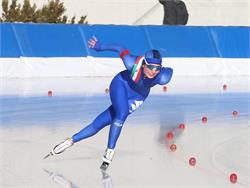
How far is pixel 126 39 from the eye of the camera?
16031 millimetres

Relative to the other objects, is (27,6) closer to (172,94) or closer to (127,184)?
(172,94)

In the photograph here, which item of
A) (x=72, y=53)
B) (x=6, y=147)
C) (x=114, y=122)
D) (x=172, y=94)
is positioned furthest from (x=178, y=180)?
(x=72, y=53)

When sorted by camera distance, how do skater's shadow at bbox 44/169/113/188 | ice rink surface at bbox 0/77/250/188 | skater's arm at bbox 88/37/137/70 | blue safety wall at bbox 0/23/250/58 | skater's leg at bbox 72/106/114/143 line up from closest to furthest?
skater's shadow at bbox 44/169/113/188 → ice rink surface at bbox 0/77/250/188 → skater's arm at bbox 88/37/137/70 → skater's leg at bbox 72/106/114/143 → blue safety wall at bbox 0/23/250/58

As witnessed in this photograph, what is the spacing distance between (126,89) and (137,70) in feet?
0.76

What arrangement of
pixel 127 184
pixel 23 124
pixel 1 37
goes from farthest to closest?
pixel 1 37, pixel 23 124, pixel 127 184

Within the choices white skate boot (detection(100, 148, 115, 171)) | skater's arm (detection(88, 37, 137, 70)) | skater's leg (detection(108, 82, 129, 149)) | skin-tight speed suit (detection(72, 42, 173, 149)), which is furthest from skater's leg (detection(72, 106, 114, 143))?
skater's arm (detection(88, 37, 137, 70))

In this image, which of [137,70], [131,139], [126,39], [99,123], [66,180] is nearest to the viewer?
[66,180]

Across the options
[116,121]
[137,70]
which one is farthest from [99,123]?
[137,70]

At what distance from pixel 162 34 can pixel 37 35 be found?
309 cm

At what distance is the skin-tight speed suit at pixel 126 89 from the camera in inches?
243

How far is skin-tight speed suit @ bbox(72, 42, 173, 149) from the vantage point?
618cm

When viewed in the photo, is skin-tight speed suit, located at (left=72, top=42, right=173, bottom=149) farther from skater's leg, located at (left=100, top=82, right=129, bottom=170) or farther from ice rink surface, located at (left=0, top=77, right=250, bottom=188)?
ice rink surface, located at (left=0, top=77, right=250, bottom=188)

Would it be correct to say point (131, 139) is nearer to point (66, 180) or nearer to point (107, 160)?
point (107, 160)

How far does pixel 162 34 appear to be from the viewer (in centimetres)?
1648
